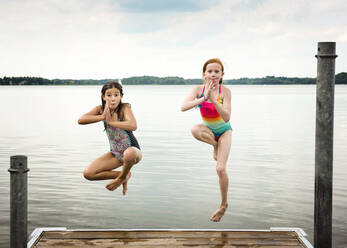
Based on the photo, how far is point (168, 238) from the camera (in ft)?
30.6

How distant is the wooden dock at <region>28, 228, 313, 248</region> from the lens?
905cm

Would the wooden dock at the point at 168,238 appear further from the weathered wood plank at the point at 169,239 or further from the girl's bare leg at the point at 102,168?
the girl's bare leg at the point at 102,168

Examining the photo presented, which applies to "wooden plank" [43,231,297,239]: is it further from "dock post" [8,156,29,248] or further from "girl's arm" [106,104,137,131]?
"girl's arm" [106,104,137,131]

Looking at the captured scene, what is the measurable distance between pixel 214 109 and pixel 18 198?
3.41m

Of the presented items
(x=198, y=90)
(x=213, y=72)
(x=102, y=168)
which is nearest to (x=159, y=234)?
(x=102, y=168)

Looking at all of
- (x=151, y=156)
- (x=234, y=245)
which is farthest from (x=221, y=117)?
(x=151, y=156)

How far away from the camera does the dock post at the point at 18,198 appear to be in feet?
26.2

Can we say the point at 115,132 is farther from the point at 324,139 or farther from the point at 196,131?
the point at 324,139

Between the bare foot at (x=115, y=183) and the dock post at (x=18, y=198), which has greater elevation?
the bare foot at (x=115, y=183)

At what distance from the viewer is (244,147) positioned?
1138 inches

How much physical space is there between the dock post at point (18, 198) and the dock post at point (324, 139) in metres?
4.62

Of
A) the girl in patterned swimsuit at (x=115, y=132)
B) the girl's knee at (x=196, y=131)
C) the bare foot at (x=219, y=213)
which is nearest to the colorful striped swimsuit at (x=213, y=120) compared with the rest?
the girl's knee at (x=196, y=131)

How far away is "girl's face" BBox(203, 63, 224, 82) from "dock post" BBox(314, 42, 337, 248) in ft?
7.68

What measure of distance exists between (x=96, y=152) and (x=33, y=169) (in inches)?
272
